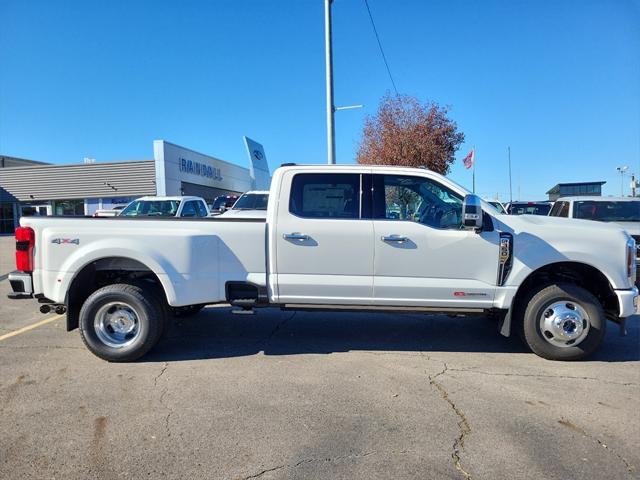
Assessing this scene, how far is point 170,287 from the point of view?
4844 mm

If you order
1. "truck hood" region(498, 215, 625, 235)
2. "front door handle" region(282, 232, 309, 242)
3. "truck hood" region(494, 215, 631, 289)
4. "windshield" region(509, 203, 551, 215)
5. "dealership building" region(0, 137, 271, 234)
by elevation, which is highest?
"dealership building" region(0, 137, 271, 234)

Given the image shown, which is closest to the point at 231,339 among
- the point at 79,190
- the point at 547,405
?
the point at 547,405

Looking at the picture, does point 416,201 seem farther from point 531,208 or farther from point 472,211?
point 531,208

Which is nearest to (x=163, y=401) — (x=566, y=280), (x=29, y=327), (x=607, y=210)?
(x=29, y=327)

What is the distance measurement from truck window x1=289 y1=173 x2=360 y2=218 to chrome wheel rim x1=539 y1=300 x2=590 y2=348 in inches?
89.6

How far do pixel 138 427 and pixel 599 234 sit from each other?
472cm

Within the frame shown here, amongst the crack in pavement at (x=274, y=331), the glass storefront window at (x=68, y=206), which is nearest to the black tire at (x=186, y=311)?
the crack in pavement at (x=274, y=331)

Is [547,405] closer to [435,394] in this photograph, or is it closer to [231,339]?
[435,394]

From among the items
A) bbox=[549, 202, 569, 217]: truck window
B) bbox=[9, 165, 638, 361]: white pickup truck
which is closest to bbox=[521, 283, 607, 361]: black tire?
bbox=[9, 165, 638, 361]: white pickup truck

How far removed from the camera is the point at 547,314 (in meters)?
4.90

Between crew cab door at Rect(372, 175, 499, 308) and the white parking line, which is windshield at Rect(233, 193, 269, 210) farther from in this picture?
crew cab door at Rect(372, 175, 499, 308)

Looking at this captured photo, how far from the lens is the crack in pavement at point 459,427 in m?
3.02

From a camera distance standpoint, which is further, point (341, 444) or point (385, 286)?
point (385, 286)

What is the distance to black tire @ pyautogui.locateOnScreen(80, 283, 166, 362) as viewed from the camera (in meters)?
4.85
